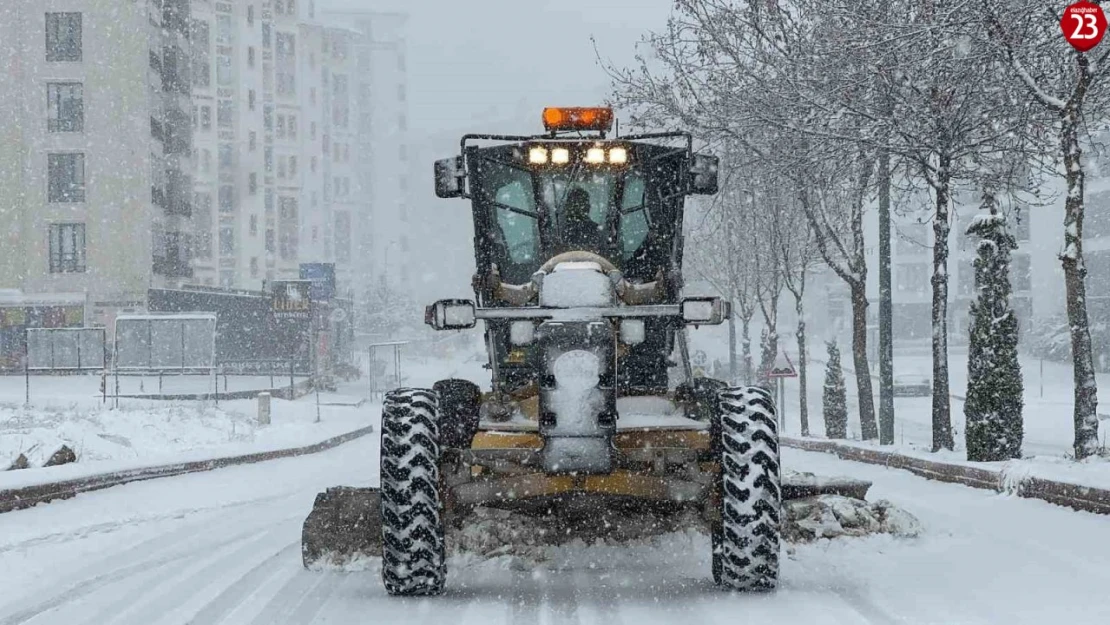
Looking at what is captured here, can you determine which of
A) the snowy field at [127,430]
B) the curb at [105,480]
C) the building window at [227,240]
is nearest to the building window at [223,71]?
the building window at [227,240]

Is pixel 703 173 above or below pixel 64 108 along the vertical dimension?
below

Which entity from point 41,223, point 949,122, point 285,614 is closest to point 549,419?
point 285,614

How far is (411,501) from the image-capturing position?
23.5 ft

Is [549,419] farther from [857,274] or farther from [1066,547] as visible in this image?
[857,274]

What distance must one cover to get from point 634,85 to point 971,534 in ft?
58.7

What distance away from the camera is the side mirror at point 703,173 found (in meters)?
8.84

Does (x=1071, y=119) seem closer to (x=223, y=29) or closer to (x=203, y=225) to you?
(x=203, y=225)

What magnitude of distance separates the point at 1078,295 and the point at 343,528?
10.2 m

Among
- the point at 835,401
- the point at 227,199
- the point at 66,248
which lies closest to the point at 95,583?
the point at 835,401

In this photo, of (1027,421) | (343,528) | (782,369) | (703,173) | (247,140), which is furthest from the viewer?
(247,140)

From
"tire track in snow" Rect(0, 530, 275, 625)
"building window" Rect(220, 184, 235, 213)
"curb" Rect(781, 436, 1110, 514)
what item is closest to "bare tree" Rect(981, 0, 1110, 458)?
"curb" Rect(781, 436, 1110, 514)

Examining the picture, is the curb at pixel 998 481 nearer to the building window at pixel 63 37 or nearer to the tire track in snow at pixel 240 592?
the tire track in snow at pixel 240 592

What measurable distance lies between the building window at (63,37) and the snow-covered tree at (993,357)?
164 ft

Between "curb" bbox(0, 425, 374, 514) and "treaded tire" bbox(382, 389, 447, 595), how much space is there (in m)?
6.69
